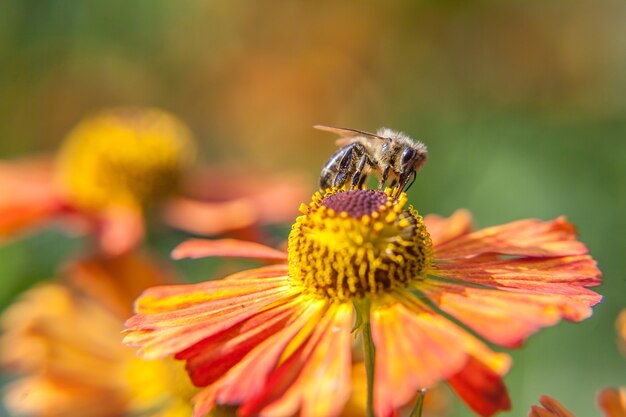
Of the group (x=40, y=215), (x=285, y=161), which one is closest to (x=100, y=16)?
(x=285, y=161)

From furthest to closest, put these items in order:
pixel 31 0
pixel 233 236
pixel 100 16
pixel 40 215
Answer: pixel 100 16
pixel 31 0
pixel 40 215
pixel 233 236

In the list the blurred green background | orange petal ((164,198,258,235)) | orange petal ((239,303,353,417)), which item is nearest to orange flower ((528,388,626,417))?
orange petal ((239,303,353,417))

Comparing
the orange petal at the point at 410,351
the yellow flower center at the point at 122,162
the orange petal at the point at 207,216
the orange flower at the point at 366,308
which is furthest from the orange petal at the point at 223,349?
the yellow flower center at the point at 122,162

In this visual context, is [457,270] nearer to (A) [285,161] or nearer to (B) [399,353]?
(B) [399,353]

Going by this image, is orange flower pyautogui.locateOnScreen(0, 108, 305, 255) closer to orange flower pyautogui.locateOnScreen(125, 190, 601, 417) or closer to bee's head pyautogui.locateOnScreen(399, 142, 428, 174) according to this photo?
bee's head pyautogui.locateOnScreen(399, 142, 428, 174)

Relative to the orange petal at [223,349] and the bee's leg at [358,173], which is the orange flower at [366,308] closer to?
the orange petal at [223,349]

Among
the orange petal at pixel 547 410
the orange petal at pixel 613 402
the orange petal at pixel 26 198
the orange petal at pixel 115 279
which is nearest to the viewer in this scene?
the orange petal at pixel 547 410
